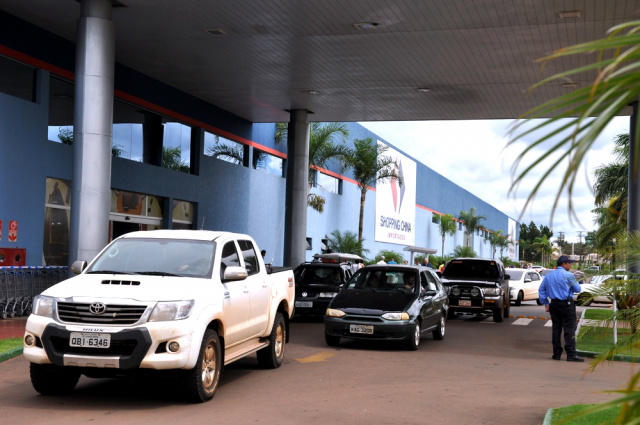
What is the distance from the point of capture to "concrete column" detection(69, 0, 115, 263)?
16891mm

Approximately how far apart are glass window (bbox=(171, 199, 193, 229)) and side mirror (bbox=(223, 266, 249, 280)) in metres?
18.0

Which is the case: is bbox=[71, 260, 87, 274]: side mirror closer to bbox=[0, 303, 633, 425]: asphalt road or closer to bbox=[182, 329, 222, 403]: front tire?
bbox=[0, 303, 633, 425]: asphalt road

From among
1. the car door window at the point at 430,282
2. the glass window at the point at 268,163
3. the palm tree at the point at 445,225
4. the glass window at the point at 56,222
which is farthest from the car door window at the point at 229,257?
the palm tree at the point at 445,225

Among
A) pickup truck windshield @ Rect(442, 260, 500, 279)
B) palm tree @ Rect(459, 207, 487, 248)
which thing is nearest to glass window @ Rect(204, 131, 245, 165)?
pickup truck windshield @ Rect(442, 260, 500, 279)

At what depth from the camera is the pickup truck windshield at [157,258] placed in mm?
9719

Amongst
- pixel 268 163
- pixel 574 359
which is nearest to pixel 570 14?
pixel 574 359

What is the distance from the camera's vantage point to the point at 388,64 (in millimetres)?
22531

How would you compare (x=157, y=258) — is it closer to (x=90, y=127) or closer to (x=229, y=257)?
(x=229, y=257)

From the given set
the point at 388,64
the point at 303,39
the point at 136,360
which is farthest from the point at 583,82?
the point at 136,360

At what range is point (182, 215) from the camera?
28297 millimetres

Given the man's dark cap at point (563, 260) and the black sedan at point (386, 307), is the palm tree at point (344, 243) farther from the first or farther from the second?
the man's dark cap at point (563, 260)

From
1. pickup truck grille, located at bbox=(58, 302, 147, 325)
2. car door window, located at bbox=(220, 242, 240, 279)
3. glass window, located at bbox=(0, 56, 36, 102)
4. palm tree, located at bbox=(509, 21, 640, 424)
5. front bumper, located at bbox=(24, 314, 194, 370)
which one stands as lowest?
front bumper, located at bbox=(24, 314, 194, 370)

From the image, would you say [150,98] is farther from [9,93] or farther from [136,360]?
[136,360]

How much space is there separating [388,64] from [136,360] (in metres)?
15.9
